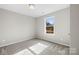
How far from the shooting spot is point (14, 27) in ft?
11.6

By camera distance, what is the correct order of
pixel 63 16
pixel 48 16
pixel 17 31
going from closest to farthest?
pixel 63 16
pixel 48 16
pixel 17 31

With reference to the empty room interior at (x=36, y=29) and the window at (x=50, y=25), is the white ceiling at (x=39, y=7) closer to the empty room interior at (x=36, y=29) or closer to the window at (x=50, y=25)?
the empty room interior at (x=36, y=29)

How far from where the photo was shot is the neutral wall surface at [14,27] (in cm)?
307

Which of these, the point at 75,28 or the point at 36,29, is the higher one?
the point at 75,28

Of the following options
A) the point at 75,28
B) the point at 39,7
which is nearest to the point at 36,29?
the point at 39,7

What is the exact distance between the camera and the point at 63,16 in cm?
276

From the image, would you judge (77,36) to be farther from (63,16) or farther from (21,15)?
(21,15)

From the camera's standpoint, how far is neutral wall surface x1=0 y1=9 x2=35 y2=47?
121 inches

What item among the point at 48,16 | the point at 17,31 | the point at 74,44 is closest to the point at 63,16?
the point at 48,16

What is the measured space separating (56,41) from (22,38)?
6.54 feet

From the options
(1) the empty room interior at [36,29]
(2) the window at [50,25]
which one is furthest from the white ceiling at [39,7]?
(2) the window at [50,25]

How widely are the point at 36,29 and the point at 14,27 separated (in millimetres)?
1225

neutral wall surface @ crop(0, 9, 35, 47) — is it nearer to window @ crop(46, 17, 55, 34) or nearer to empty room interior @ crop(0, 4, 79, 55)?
empty room interior @ crop(0, 4, 79, 55)

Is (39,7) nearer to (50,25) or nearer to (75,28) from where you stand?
Result: (50,25)
